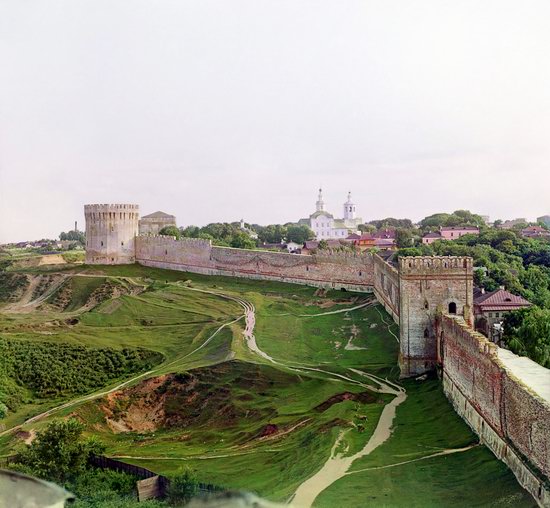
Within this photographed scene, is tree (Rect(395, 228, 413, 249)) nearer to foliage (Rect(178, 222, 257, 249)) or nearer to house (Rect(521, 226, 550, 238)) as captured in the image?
house (Rect(521, 226, 550, 238))

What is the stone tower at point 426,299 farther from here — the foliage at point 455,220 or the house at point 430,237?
the foliage at point 455,220

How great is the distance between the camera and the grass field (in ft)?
55.8

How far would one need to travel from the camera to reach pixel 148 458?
865 inches

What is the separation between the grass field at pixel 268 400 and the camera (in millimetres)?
17000

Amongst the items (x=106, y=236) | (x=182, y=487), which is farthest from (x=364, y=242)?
(x=182, y=487)

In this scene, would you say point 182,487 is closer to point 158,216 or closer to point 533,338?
point 533,338

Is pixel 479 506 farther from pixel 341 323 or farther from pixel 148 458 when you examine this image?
pixel 341 323

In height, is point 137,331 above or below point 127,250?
below

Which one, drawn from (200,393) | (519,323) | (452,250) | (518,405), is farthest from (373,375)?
(452,250)

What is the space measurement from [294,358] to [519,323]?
38.2 feet

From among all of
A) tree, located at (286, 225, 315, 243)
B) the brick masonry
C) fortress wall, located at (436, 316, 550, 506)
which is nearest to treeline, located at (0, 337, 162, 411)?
the brick masonry

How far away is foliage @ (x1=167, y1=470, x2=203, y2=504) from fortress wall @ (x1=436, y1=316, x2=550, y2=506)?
7096 mm

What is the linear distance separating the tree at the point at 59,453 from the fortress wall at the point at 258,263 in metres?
29.0

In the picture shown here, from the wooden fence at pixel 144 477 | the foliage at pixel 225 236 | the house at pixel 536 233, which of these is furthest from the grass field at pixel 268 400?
the house at pixel 536 233
